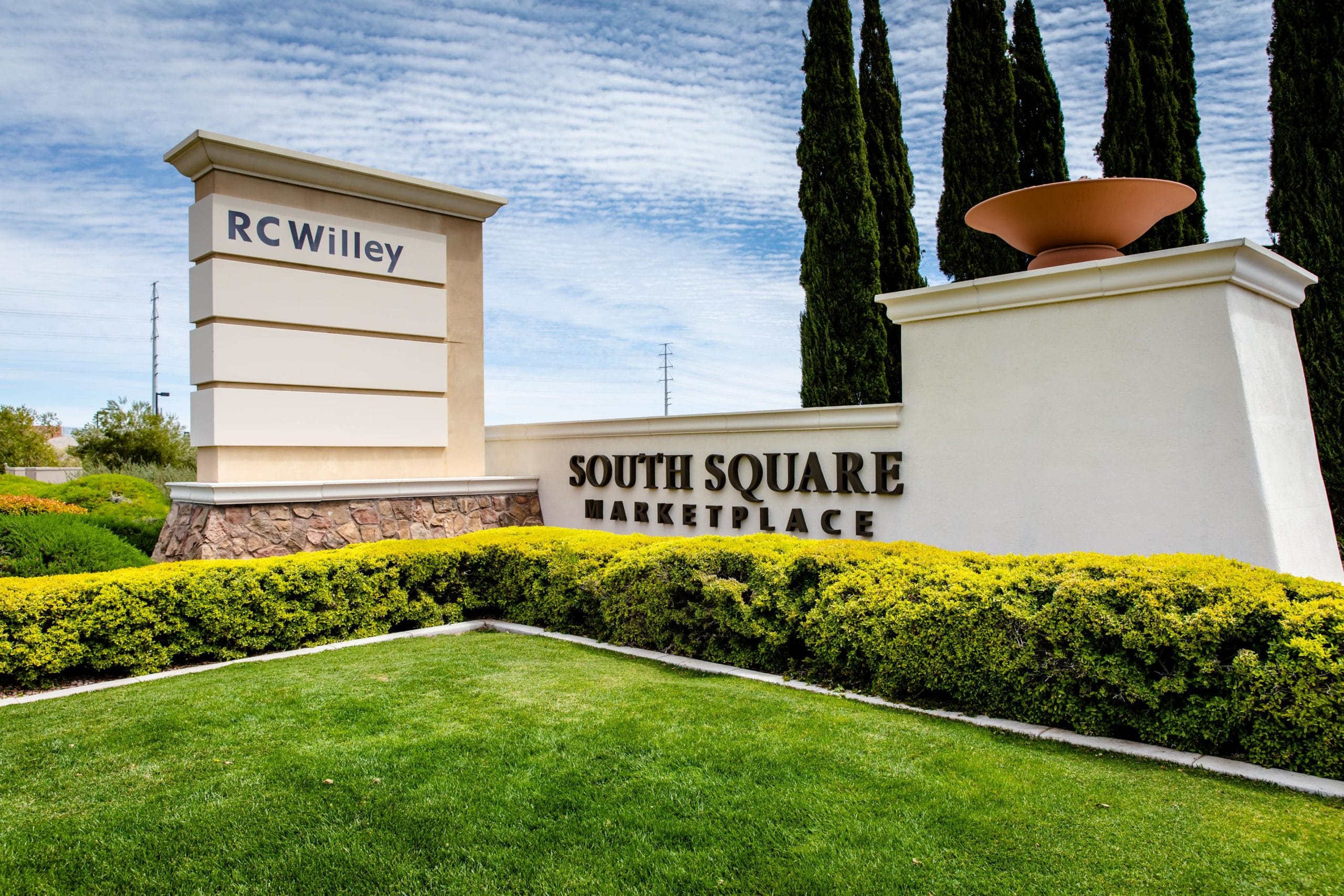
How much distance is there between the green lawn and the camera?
340 centimetres

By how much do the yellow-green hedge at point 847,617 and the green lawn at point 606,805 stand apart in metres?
0.44

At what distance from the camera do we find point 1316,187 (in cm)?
1244

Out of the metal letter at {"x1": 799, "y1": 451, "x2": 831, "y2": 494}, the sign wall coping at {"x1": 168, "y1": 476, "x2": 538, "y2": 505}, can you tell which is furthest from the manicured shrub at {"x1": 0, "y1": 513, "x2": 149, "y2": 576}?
the metal letter at {"x1": 799, "y1": 451, "x2": 831, "y2": 494}

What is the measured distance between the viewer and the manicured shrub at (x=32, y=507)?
1156 centimetres

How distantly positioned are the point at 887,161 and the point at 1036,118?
2.94 m

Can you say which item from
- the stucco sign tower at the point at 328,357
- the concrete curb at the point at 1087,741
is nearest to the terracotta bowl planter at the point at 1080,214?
the concrete curb at the point at 1087,741

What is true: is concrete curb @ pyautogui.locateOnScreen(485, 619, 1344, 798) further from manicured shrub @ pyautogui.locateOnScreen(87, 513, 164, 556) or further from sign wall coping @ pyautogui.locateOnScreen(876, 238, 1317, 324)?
manicured shrub @ pyautogui.locateOnScreen(87, 513, 164, 556)

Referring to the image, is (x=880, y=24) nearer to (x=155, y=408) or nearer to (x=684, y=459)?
(x=684, y=459)

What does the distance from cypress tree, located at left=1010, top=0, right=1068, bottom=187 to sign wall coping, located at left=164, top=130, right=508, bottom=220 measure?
32.2 ft

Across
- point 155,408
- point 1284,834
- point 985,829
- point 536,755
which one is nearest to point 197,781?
point 536,755

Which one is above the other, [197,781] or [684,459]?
[684,459]

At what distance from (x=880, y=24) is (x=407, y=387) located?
11.4 metres

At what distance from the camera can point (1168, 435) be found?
7.26 metres

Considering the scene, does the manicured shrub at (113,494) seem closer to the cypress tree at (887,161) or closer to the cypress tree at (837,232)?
the cypress tree at (837,232)
